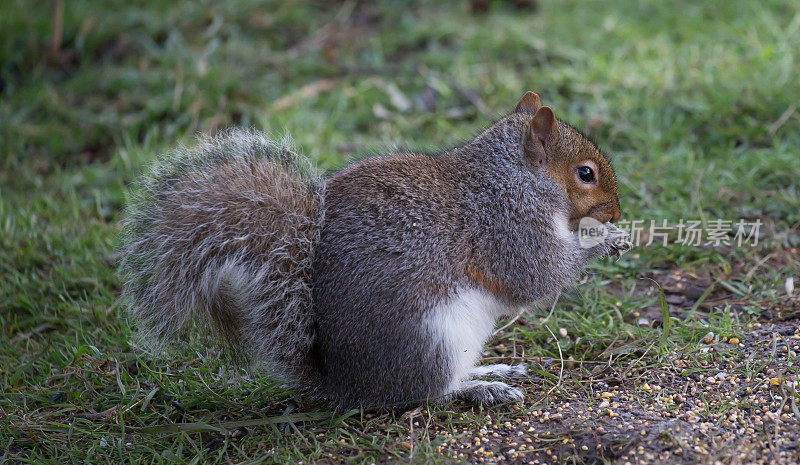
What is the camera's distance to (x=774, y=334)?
8.52 feet

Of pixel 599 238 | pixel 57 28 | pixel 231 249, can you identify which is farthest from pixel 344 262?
pixel 57 28

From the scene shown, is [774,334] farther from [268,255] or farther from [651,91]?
[651,91]

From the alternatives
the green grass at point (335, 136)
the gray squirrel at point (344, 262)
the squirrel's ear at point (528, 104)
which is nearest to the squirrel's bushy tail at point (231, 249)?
the gray squirrel at point (344, 262)

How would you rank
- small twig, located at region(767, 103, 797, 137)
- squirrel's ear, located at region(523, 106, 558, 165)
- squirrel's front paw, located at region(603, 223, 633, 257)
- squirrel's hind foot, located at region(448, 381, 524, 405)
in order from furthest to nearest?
1. small twig, located at region(767, 103, 797, 137)
2. squirrel's front paw, located at region(603, 223, 633, 257)
3. squirrel's ear, located at region(523, 106, 558, 165)
4. squirrel's hind foot, located at region(448, 381, 524, 405)

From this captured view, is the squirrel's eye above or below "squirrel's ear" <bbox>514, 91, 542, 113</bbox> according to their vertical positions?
below

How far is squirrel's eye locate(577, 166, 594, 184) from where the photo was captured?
2.60 meters

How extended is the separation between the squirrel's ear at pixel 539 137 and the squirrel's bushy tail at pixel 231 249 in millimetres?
682

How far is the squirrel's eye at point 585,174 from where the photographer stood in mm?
2602

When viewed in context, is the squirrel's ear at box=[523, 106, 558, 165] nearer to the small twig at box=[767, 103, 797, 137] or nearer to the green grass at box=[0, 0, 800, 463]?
the green grass at box=[0, 0, 800, 463]

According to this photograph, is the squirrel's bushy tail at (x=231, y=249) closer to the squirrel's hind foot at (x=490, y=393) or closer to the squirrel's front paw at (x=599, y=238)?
the squirrel's hind foot at (x=490, y=393)

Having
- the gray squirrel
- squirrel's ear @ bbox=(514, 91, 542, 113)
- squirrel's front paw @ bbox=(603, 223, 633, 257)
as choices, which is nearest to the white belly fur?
the gray squirrel

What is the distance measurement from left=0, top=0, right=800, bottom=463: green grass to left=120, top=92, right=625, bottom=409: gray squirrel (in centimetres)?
22

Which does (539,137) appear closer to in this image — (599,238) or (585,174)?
(585,174)

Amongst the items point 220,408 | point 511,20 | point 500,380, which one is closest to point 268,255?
point 220,408
